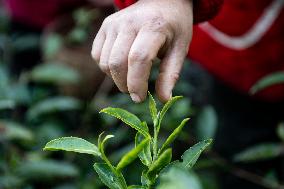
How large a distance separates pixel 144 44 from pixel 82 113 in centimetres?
101

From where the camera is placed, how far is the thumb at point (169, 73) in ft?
2.08

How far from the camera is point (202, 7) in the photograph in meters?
0.76

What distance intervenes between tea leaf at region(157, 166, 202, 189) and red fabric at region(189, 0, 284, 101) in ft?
2.58

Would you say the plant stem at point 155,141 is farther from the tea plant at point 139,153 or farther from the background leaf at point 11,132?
the background leaf at point 11,132

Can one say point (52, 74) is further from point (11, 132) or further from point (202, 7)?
point (202, 7)

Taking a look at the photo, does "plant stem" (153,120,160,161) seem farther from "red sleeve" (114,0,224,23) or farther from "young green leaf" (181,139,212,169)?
"red sleeve" (114,0,224,23)

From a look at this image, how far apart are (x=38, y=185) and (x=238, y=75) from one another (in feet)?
1.83

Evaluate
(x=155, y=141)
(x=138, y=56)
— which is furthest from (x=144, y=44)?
(x=155, y=141)

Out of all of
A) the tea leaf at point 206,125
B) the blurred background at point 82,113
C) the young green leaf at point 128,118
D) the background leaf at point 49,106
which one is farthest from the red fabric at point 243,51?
the young green leaf at point 128,118

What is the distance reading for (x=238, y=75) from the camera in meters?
1.33

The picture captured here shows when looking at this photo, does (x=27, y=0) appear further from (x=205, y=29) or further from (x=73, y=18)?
(x=205, y=29)

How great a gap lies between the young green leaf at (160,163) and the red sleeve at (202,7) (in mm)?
304

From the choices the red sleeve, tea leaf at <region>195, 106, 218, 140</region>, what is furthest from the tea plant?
tea leaf at <region>195, 106, 218, 140</region>

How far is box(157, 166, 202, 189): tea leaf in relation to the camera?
1.44 feet
